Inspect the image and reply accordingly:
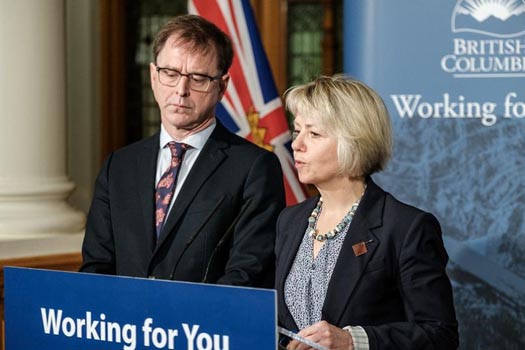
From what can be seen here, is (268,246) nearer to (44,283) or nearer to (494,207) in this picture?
(44,283)

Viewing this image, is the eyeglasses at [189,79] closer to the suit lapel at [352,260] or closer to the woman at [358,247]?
the woman at [358,247]

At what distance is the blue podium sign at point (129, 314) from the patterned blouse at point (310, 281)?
1.59 ft

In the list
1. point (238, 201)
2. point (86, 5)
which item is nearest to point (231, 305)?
point (238, 201)

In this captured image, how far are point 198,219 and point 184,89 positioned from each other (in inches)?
11.8

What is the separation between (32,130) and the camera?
13.3ft

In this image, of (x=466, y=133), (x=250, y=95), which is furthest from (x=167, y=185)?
(x=250, y=95)

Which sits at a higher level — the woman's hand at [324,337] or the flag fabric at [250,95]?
the flag fabric at [250,95]

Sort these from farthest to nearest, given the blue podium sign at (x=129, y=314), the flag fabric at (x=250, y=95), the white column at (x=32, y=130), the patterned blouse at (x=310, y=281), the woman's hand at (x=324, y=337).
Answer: the white column at (x=32, y=130) < the flag fabric at (x=250, y=95) < the patterned blouse at (x=310, y=281) < the woman's hand at (x=324, y=337) < the blue podium sign at (x=129, y=314)

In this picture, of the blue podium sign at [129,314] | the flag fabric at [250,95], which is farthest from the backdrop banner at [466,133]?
the blue podium sign at [129,314]

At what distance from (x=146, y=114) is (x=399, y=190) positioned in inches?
141

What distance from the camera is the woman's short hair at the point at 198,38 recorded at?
92.8 inches

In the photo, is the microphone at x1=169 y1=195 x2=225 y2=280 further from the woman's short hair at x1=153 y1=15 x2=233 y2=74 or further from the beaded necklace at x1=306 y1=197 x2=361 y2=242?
the woman's short hair at x1=153 y1=15 x2=233 y2=74

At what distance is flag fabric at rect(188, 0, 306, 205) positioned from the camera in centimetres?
376

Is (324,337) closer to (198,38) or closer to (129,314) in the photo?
(129,314)
